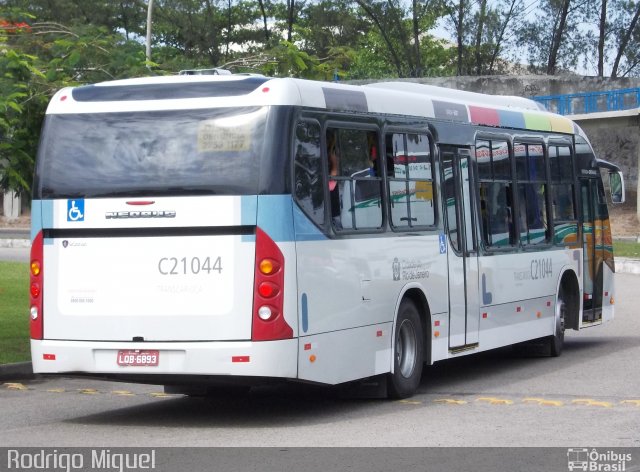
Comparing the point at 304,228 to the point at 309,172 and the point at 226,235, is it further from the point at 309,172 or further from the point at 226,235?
the point at 226,235

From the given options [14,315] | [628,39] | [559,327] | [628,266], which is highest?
[628,39]

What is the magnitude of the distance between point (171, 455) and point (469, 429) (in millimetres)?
2463

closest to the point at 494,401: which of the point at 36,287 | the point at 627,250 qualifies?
the point at 36,287

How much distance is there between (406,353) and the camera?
1277cm

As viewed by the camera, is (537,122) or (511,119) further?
(537,122)

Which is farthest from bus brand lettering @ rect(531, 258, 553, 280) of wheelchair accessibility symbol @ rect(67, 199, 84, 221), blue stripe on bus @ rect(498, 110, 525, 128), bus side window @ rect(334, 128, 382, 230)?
wheelchair accessibility symbol @ rect(67, 199, 84, 221)

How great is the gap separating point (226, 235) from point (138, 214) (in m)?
0.79

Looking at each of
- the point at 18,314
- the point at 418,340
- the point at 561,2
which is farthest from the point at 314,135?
the point at 561,2

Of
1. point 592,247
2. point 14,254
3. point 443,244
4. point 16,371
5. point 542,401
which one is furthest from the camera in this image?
point 14,254

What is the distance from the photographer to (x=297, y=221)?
424 inches

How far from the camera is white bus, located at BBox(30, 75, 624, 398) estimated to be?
1059 centimetres

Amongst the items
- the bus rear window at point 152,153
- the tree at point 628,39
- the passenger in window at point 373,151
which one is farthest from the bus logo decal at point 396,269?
the tree at point 628,39

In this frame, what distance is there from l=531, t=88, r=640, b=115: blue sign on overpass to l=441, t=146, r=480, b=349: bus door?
44.4m

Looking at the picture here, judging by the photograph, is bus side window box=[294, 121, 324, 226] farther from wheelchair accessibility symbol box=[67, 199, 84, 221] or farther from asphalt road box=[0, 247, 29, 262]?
asphalt road box=[0, 247, 29, 262]
